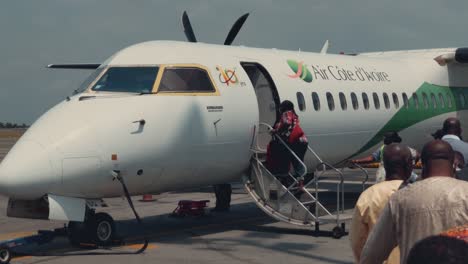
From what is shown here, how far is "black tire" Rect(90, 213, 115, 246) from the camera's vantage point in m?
10.2

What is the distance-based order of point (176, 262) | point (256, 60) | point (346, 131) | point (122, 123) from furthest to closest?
point (346, 131) → point (256, 60) → point (122, 123) → point (176, 262)

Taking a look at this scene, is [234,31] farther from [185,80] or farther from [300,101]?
[185,80]

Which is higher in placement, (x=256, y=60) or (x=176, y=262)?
(x=256, y=60)

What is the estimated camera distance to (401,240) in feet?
11.9

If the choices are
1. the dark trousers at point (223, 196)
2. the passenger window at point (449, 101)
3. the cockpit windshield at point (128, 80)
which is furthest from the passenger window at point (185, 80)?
the passenger window at point (449, 101)

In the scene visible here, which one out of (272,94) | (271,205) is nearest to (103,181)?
(271,205)

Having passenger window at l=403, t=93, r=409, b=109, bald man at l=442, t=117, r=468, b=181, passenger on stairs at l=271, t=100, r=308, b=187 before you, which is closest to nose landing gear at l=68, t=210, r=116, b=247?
passenger on stairs at l=271, t=100, r=308, b=187

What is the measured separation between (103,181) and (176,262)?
161cm

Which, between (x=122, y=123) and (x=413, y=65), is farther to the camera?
(x=413, y=65)

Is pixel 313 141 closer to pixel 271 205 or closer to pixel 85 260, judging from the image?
pixel 271 205

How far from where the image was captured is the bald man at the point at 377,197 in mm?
4461

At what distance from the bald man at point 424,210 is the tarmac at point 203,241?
18.7 ft

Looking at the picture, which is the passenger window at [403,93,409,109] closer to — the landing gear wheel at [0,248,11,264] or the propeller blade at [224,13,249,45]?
the propeller blade at [224,13,249,45]

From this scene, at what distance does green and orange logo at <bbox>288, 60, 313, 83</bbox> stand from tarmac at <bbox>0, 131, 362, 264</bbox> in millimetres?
2895
